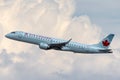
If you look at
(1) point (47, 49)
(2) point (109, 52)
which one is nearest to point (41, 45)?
(1) point (47, 49)

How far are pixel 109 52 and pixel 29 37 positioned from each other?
109 feet

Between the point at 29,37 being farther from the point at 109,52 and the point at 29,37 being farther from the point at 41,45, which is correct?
the point at 109,52

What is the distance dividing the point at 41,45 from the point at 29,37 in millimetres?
5881

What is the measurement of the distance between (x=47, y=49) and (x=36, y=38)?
638cm

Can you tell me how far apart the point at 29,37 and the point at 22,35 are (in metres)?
3.31

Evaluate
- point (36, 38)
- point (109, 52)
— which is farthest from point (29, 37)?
point (109, 52)

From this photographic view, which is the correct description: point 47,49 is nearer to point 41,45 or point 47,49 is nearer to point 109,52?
point 41,45

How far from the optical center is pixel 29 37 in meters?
198

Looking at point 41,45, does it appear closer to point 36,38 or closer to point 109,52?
point 36,38

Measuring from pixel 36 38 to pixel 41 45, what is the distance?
385cm

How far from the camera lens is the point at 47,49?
653 feet

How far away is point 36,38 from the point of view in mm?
199125

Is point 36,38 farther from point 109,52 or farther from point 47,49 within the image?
point 109,52

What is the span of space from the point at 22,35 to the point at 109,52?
36201 millimetres
